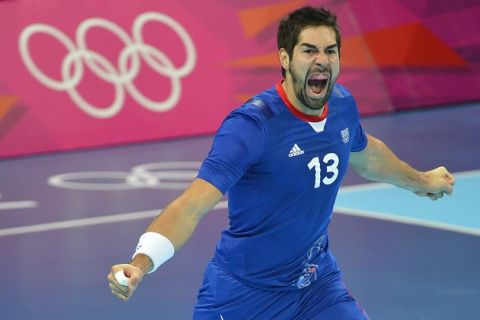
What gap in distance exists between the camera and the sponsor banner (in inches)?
533

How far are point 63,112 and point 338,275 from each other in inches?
324

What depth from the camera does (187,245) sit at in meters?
10.0

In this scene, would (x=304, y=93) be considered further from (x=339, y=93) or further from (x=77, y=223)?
(x=77, y=223)

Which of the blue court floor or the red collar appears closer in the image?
the red collar

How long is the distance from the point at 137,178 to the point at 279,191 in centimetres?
702

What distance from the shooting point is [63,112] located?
1366 cm

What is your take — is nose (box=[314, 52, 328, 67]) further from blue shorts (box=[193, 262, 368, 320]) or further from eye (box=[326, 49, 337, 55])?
blue shorts (box=[193, 262, 368, 320])

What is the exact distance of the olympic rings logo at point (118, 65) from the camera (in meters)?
13.6

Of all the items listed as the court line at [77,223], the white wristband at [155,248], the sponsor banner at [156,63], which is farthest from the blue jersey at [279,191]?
the sponsor banner at [156,63]

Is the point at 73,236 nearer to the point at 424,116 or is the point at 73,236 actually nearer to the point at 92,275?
the point at 92,275

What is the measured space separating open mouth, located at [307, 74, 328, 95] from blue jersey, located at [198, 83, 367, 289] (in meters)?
0.18

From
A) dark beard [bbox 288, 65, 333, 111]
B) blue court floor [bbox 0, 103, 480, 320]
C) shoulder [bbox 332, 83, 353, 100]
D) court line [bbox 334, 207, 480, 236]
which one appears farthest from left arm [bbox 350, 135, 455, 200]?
court line [bbox 334, 207, 480, 236]

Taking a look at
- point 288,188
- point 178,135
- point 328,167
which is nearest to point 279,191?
point 288,188

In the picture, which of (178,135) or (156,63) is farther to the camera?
(178,135)
